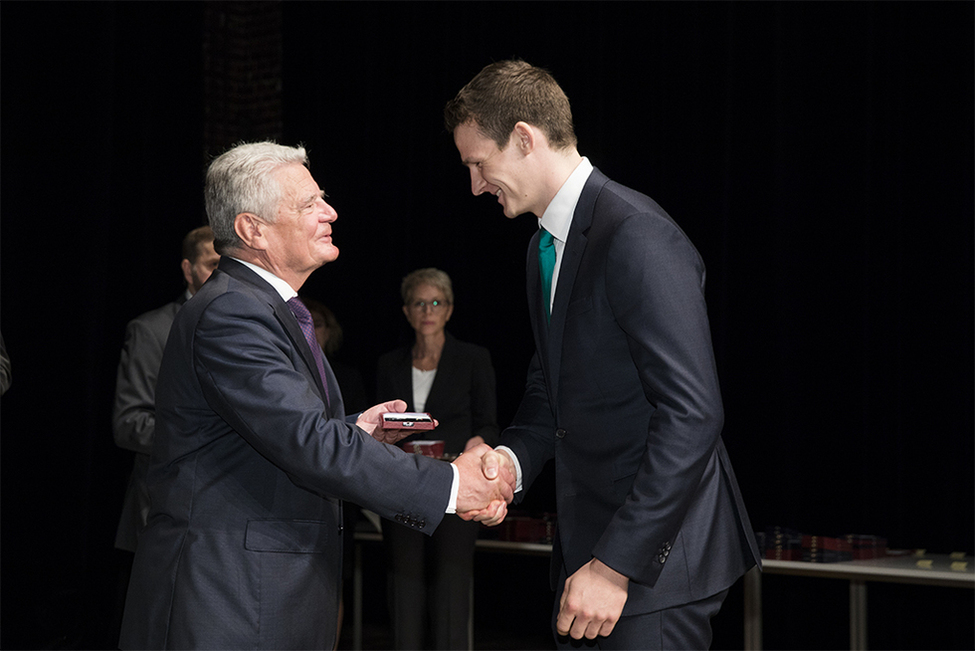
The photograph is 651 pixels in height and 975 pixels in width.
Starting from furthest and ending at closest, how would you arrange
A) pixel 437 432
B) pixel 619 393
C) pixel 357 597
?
pixel 357 597 → pixel 437 432 → pixel 619 393

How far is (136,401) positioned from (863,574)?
2606mm

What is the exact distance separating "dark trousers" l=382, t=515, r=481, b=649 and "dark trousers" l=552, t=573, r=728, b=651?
7.93ft

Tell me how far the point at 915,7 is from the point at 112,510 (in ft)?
16.5

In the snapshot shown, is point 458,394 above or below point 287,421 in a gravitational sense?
below

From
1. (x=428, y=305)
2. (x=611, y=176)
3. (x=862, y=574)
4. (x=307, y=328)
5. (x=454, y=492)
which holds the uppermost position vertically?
(x=611, y=176)

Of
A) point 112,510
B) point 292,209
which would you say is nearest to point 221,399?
point 292,209

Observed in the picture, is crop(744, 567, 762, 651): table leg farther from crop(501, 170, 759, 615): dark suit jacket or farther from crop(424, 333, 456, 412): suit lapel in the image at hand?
crop(501, 170, 759, 615): dark suit jacket

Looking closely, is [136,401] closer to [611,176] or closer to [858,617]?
[858,617]

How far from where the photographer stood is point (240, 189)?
202 cm

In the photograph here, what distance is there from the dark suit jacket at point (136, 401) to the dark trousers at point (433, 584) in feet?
3.89

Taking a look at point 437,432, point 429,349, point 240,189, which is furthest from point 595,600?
point 429,349

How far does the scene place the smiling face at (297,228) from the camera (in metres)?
2.02

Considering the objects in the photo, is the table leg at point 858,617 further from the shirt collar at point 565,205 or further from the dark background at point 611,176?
the shirt collar at point 565,205

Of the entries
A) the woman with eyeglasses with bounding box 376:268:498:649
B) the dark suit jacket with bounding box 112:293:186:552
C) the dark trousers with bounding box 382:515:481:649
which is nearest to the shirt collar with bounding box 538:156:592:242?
the dark suit jacket with bounding box 112:293:186:552
